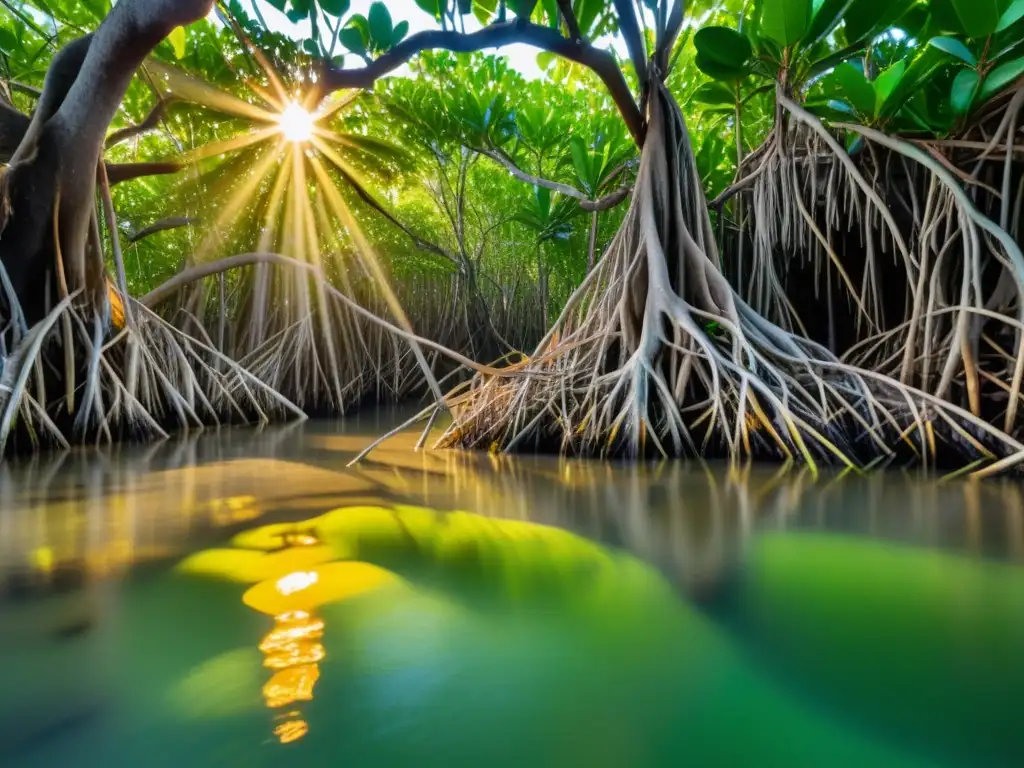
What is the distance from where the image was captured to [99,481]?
2.03m

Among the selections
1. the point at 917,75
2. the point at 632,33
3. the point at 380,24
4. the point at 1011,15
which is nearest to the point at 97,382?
the point at 380,24

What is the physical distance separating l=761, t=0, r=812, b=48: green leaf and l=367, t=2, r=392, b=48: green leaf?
2.12 m

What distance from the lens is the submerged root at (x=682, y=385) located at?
7.92ft

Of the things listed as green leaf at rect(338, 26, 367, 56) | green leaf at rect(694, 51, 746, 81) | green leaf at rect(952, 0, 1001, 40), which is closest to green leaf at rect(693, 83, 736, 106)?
green leaf at rect(694, 51, 746, 81)

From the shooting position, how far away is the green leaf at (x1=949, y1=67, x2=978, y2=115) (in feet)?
8.20

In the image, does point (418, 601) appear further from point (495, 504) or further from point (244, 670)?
point (495, 504)

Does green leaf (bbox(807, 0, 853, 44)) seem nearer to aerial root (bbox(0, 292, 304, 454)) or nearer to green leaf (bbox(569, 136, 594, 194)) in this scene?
green leaf (bbox(569, 136, 594, 194))

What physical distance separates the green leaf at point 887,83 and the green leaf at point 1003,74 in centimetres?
29

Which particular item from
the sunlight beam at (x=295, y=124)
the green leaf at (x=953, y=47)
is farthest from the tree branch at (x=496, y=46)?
the sunlight beam at (x=295, y=124)

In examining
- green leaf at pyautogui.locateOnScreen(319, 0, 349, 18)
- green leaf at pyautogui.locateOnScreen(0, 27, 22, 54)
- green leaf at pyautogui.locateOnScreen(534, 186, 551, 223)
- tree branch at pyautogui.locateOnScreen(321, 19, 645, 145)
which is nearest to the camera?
tree branch at pyautogui.locateOnScreen(321, 19, 645, 145)

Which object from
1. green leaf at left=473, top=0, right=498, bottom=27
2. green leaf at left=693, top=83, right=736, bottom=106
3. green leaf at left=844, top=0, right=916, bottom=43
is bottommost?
green leaf at left=844, top=0, right=916, bottom=43

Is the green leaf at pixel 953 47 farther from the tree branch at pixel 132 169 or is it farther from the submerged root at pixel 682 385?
the tree branch at pixel 132 169

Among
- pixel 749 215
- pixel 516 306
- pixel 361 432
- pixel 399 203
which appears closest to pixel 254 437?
pixel 361 432

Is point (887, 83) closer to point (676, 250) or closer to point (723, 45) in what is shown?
point (723, 45)
